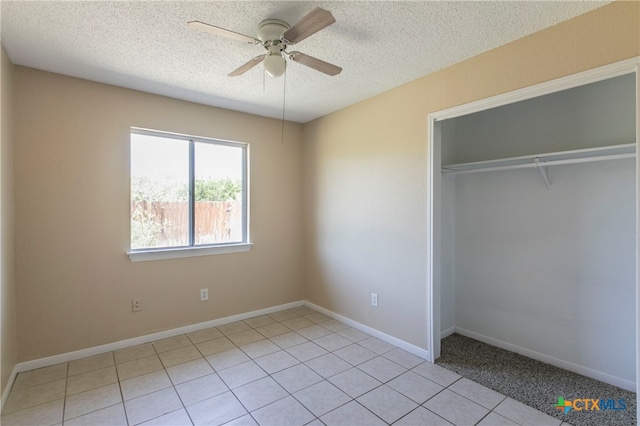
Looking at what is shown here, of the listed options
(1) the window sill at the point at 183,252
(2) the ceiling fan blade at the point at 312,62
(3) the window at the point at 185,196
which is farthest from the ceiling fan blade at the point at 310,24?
(1) the window sill at the point at 183,252

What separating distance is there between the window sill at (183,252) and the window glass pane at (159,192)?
10 centimetres

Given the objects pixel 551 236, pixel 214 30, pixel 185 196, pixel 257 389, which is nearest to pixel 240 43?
pixel 214 30

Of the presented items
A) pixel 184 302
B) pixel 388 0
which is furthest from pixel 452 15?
pixel 184 302

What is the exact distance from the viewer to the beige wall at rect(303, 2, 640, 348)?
6.21 ft

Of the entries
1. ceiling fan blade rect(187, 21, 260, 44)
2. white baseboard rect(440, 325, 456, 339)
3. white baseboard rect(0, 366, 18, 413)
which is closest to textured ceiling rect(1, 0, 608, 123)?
ceiling fan blade rect(187, 21, 260, 44)

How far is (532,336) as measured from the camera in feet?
9.02

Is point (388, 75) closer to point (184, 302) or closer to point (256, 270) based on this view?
point (256, 270)

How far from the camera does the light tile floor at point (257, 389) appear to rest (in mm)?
1958

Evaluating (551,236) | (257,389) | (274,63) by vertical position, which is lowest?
(257,389)

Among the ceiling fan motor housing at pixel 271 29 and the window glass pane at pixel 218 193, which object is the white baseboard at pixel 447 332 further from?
the ceiling fan motor housing at pixel 271 29

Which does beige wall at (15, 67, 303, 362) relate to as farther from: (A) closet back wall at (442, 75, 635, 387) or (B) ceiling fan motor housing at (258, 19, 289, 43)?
(A) closet back wall at (442, 75, 635, 387)

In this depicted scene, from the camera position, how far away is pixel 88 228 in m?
2.76

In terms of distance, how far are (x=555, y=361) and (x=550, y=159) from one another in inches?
67.0

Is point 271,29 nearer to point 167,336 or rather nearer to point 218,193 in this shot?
point 218,193
